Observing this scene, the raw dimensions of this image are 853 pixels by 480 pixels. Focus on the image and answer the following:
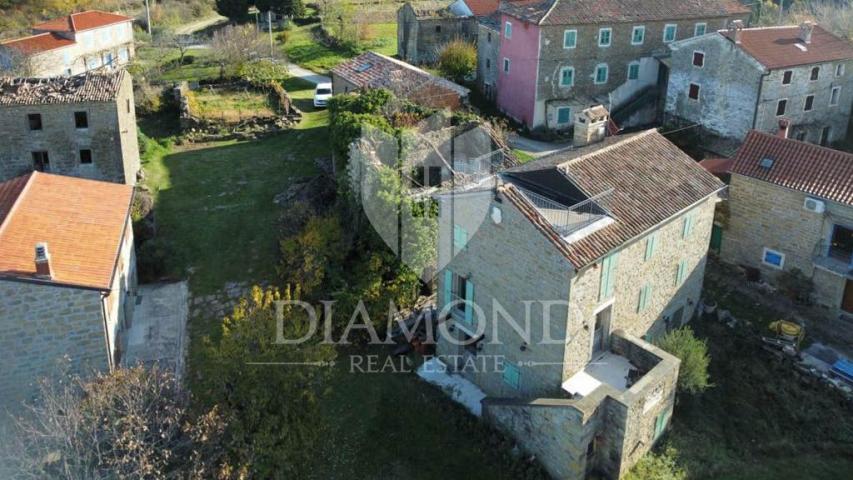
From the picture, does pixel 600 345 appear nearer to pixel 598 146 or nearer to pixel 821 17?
pixel 598 146

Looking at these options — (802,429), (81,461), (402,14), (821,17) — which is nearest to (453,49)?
(402,14)

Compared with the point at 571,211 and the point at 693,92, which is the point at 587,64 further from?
the point at 571,211

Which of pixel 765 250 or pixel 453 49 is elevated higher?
pixel 453 49

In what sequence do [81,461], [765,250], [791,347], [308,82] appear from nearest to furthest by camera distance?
1. [81,461]
2. [791,347]
3. [765,250]
4. [308,82]

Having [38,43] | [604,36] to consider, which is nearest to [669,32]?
[604,36]

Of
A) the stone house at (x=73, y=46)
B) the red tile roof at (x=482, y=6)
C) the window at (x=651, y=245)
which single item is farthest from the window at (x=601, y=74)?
the stone house at (x=73, y=46)

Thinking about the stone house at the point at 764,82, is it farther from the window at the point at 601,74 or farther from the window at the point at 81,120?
the window at the point at 81,120

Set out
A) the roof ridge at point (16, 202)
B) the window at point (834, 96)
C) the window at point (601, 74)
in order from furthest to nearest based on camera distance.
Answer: the window at point (601, 74)
the window at point (834, 96)
the roof ridge at point (16, 202)
